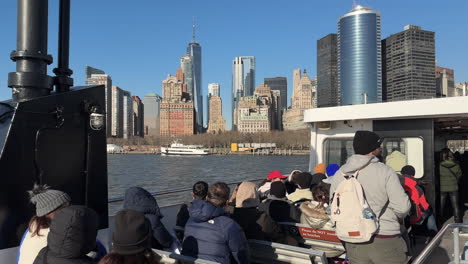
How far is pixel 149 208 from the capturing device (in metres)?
3.63

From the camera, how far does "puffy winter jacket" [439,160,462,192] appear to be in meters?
7.27

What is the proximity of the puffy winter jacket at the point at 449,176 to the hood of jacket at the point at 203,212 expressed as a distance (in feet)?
19.5

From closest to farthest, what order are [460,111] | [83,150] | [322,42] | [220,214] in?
[220,214] < [83,150] < [460,111] < [322,42]

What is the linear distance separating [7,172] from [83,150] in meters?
0.82

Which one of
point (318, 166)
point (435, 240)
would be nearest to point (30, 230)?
point (435, 240)

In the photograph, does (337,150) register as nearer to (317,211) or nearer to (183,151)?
(317,211)

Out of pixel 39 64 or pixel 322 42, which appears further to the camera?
pixel 322 42

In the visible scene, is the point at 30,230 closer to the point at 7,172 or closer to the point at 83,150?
the point at 7,172

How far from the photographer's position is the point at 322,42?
188000 mm

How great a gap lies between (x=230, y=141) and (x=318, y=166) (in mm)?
142437

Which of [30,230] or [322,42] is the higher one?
[322,42]

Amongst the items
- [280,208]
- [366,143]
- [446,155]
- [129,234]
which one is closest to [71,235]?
[129,234]

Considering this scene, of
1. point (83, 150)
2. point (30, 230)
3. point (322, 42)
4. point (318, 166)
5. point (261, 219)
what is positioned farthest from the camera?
point (322, 42)

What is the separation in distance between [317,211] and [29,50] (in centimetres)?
384
